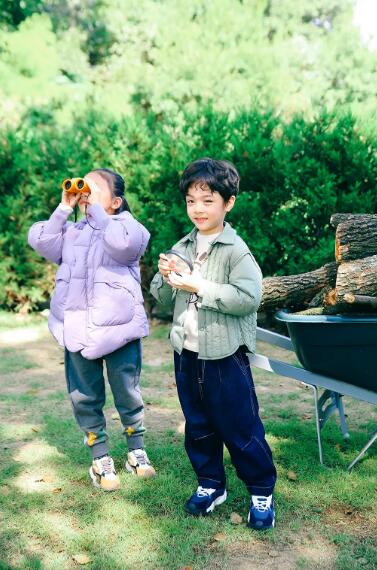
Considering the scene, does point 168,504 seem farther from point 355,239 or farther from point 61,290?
point 355,239

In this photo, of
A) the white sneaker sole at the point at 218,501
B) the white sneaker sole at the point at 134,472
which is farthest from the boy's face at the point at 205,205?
the white sneaker sole at the point at 134,472

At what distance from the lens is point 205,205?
270 cm

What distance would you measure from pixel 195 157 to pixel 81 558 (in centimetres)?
452

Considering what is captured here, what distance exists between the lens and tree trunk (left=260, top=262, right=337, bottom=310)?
3502mm

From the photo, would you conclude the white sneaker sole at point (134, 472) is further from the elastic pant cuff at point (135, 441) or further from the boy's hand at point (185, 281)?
the boy's hand at point (185, 281)

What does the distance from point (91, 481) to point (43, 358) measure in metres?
2.89

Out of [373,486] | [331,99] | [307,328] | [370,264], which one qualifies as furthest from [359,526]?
[331,99]

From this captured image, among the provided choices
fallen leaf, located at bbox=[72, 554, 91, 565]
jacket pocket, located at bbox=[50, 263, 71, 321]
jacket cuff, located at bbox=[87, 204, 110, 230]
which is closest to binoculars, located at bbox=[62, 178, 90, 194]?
jacket cuff, located at bbox=[87, 204, 110, 230]

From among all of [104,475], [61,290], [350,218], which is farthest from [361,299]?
[104,475]

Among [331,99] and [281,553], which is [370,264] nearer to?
[281,553]

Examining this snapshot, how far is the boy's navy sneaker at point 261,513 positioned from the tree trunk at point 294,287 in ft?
3.40

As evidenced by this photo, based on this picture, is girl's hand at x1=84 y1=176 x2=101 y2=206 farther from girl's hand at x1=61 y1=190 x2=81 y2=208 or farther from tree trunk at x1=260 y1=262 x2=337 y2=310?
tree trunk at x1=260 y1=262 x2=337 y2=310

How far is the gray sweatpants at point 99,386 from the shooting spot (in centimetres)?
320

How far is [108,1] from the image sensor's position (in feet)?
67.7
